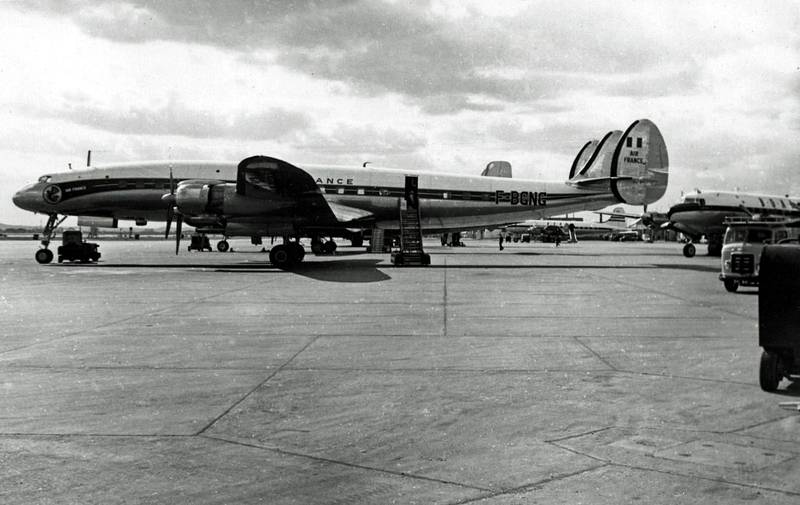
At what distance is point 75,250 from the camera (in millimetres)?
32188

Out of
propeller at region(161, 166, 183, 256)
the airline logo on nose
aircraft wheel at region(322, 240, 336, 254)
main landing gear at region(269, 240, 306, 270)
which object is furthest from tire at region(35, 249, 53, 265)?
aircraft wheel at region(322, 240, 336, 254)

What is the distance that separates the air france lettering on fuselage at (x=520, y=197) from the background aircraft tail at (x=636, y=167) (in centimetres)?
214

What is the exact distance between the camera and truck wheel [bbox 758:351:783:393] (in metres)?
6.93

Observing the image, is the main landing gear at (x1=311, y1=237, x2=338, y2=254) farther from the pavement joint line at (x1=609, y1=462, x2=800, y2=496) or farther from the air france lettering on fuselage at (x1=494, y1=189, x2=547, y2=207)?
the pavement joint line at (x1=609, y1=462, x2=800, y2=496)

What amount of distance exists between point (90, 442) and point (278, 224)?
22.7 meters

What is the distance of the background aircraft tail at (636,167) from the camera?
33.6 meters

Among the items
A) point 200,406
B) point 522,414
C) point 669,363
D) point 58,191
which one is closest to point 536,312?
point 669,363

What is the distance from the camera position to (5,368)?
8008 mm

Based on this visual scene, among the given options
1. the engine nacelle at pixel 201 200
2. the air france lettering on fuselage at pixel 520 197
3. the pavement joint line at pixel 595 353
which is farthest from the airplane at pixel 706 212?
the pavement joint line at pixel 595 353

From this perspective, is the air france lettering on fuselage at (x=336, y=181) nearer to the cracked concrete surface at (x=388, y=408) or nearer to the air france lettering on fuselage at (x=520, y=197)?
the air france lettering on fuselage at (x=520, y=197)

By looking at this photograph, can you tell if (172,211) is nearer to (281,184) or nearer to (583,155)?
(281,184)

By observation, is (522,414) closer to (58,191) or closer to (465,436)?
(465,436)

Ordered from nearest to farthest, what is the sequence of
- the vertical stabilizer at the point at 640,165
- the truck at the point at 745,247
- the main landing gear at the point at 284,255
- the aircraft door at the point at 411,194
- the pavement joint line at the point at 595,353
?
1. the pavement joint line at the point at 595,353
2. the truck at the point at 745,247
3. the main landing gear at the point at 284,255
4. the aircraft door at the point at 411,194
5. the vertical stabilizer at the point at 640,165

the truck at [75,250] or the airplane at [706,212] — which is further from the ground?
the airplane at [706,212]
